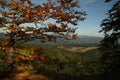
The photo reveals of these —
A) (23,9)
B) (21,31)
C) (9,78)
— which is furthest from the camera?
(9,78)

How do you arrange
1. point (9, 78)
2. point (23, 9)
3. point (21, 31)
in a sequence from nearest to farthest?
point (23, 9) < point (21, 31) < point (9, 78)

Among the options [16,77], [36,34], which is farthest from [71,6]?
[16,77]

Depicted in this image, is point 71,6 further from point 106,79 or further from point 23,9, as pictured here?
point 106,79

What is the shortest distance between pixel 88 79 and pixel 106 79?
133 cm

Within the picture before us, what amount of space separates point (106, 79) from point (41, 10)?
22.3 feet

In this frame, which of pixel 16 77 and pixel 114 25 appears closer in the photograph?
pixel 16 77

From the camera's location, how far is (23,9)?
1380 cm

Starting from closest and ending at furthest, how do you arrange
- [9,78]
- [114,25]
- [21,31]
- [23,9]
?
[23,9]
[21,31]
[9,78]
[114,25]

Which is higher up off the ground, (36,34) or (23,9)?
(23,9)

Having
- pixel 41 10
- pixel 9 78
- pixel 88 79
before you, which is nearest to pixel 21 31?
pixel 41 10

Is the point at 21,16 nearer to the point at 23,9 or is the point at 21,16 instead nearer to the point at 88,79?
the point at 23,9

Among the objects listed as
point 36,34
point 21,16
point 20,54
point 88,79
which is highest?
point 21,16

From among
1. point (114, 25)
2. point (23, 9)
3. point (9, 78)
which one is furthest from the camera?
point (114, 25)

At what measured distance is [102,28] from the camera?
20312 mm
